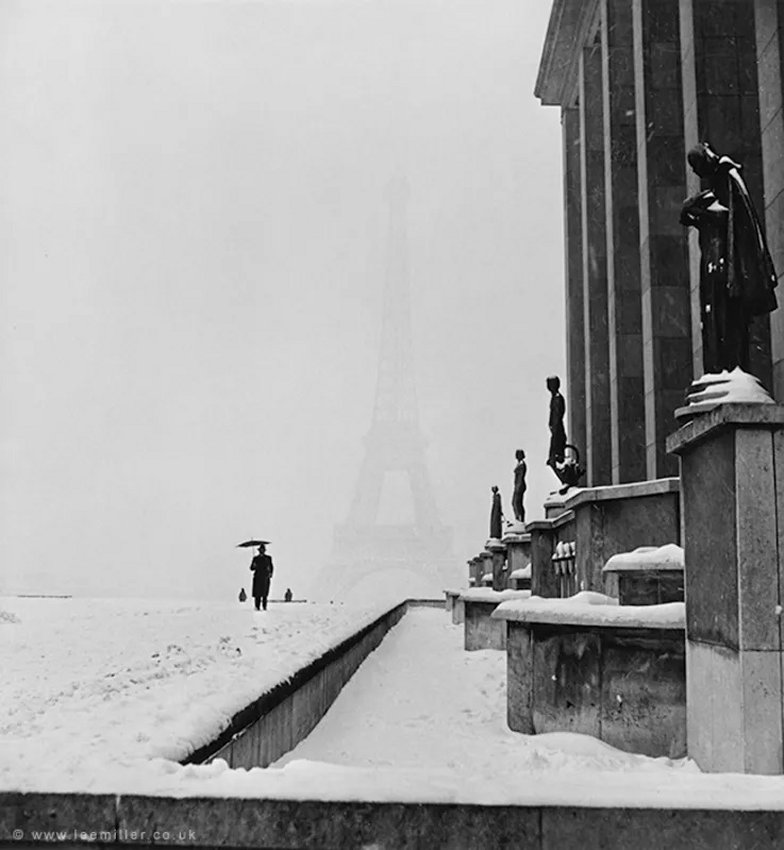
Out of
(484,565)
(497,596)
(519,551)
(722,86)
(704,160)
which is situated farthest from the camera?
(484,565)

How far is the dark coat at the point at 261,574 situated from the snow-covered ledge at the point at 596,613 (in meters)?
20.3

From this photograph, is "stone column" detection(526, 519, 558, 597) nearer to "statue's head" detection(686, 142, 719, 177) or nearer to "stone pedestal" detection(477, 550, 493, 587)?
"statue's head" detection(686, 142, 719, 177)

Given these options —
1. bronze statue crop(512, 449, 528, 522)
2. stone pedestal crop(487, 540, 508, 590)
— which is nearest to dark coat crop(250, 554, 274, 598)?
stone pedestal crop(487, 540, 508, 590)

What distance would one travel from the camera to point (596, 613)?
898 cm

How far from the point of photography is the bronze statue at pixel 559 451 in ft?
64.8

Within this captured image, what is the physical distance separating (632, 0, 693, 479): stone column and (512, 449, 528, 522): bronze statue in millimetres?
9242

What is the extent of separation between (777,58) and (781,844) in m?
13.6

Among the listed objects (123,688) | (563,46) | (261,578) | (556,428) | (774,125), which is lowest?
(123,688)

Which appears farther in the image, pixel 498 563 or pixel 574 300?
pixel 574 300

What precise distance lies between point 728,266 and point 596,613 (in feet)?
10.2

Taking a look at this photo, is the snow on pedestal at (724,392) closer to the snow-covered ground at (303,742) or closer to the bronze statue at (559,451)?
the snow-covered ground at (303,742)

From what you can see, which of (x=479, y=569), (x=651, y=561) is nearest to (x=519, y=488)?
(x=479, y=569)

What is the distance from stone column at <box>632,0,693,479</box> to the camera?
68.9ft

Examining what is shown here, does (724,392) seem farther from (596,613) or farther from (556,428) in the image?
(556,428)
